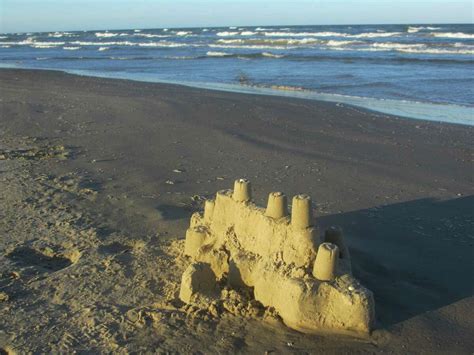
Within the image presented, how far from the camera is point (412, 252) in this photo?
5043 mm

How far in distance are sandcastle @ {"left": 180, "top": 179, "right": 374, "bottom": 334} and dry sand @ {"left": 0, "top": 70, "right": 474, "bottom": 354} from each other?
135 millimetres

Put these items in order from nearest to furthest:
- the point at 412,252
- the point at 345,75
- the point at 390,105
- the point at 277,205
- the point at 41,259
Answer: the point at 277,205 → the point at 41,259 → the point at 412,252 → the point at 390,105 → the point at 345,75

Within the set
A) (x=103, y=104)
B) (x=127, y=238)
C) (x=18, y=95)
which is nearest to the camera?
(x=127, y=238)

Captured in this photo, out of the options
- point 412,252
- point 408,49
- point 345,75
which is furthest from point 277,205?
point 408,49

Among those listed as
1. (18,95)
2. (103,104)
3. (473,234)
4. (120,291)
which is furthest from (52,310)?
(18,95)

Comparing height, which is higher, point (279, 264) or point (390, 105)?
point (279, 264)

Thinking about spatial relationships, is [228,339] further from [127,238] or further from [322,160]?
[322,160]

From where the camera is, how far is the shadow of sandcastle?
4199 millimetres

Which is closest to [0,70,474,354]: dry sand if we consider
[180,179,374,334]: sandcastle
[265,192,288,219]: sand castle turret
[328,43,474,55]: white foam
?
[180,179,374,334]: sandcastle

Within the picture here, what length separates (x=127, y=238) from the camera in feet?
17.5

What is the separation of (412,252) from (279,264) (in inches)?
70.3

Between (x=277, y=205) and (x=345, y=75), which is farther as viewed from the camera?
(x=345, y=75)

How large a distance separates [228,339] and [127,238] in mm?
2104

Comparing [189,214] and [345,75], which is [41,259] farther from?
[345,75]
